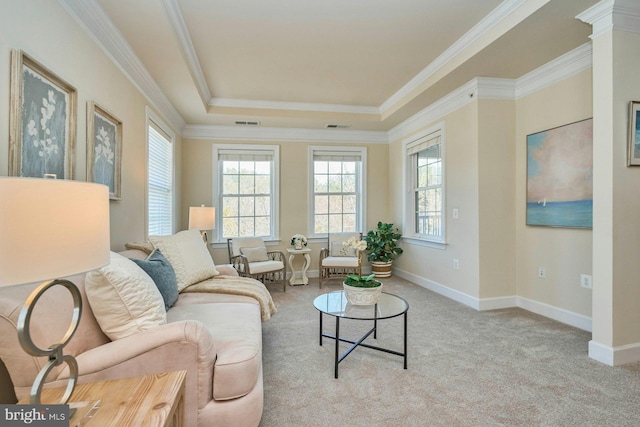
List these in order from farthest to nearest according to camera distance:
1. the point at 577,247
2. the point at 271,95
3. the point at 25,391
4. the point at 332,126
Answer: the point at 332,126 → the point at 271,95 → the point at 577,247 → the point at 25,391

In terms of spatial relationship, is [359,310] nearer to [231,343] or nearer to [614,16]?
[231,343]

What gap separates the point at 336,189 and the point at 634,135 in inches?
154

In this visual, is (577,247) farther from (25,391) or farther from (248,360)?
(25,391)

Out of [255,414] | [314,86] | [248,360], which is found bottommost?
[255,414]

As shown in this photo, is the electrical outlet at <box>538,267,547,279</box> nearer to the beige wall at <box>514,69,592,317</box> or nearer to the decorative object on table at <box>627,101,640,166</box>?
the beige wall at <box>514,69,592,317</box>

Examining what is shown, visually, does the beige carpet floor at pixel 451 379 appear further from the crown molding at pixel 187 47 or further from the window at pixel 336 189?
the crown molding at pixel 187 47

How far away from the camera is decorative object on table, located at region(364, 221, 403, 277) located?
5227 mm

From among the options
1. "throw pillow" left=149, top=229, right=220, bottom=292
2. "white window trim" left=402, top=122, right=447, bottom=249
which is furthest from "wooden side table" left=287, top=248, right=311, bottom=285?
"throw pillow" left=149, top=229, right=220, bottom=292

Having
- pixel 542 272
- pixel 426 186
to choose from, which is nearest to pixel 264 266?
pixel 426 186

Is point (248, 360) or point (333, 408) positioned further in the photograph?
point (333, 408)

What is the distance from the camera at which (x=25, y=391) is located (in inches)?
46.0

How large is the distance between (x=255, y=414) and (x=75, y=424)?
78cm

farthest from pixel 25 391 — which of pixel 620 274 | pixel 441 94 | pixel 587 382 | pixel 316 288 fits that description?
pixel 441 94

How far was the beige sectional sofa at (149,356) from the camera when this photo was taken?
1.15 m
